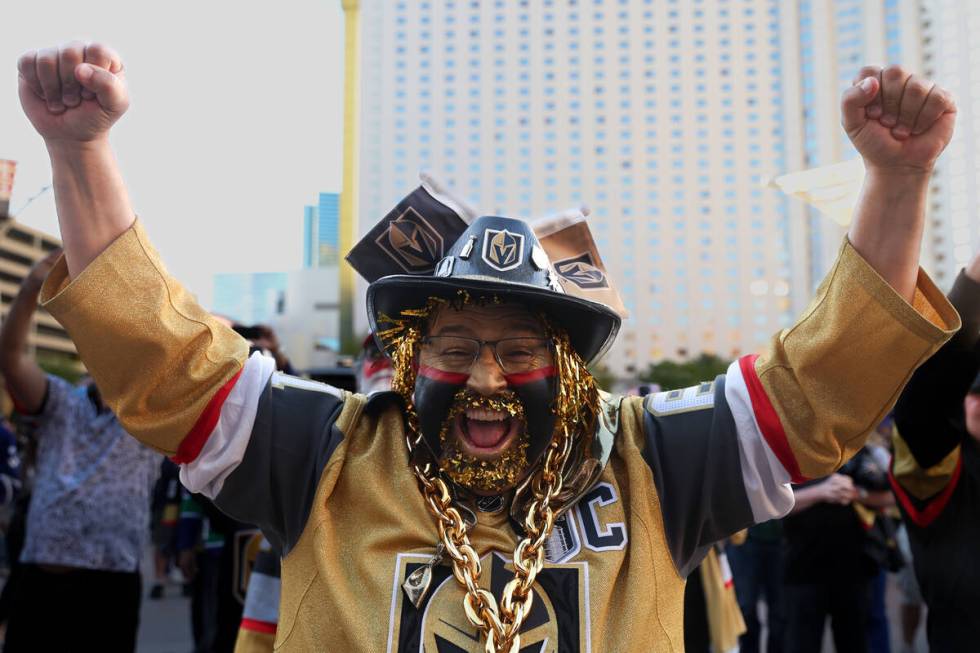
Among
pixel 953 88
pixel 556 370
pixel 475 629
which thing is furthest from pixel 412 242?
pixel 953 88

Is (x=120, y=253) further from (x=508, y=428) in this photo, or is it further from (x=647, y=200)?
(x=647, y=200)

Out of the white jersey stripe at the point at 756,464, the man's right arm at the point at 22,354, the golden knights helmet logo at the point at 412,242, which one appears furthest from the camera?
the man's right arm at the point at 22,354

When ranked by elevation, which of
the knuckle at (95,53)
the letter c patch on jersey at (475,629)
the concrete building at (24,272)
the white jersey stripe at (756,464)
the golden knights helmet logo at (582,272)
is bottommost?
the letter c patch on jersey at (475,629)

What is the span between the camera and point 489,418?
2111 mm

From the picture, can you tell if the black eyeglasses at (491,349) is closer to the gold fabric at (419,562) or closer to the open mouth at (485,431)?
the open mouth at (485,431)

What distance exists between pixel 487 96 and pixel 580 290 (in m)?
109

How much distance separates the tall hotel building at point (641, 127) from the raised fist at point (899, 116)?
95.5 metres

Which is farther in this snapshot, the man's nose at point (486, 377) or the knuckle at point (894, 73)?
the man's nose at point (486, 377)

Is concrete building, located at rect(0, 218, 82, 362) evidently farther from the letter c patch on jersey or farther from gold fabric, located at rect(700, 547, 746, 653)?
the letter c patch on jersey

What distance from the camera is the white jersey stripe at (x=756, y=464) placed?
2.00m

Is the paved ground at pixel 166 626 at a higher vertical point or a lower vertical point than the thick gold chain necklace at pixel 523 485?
lower

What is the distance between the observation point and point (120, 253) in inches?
71.8

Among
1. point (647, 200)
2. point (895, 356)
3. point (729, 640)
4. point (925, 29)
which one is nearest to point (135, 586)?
point (729, 640)

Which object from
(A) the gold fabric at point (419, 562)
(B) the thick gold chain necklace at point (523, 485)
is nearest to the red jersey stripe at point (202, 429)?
(A) the gold fabric at point (419, 562)
